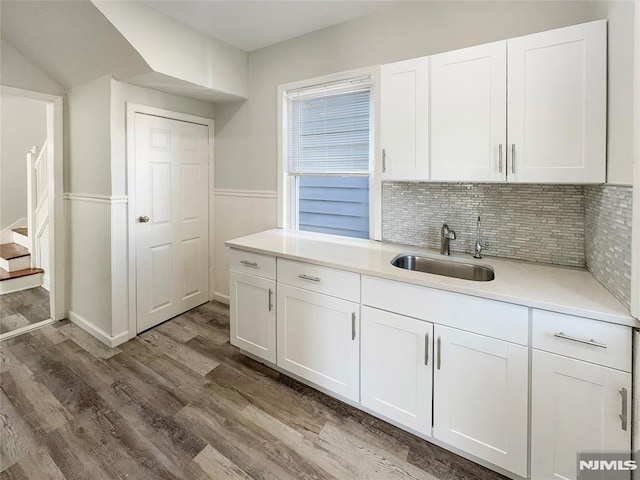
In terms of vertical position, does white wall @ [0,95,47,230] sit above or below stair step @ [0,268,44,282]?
above

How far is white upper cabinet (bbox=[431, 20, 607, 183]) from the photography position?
1.48 m

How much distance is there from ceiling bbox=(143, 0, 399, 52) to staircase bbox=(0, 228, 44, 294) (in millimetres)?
3641

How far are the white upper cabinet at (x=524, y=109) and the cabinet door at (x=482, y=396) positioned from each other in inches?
34.7

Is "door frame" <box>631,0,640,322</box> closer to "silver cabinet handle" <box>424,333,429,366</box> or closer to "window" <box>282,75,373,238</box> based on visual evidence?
"silver cabinet handle" <box>424,333,429,366</box>

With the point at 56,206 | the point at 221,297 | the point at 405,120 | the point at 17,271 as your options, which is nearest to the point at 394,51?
the point at 405,120

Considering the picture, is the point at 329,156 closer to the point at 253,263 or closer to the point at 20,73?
the point at 253,263

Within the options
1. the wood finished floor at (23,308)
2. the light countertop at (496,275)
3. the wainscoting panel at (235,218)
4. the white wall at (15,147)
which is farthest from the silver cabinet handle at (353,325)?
the white wall at (15,147)

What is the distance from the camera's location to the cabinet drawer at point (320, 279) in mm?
1864

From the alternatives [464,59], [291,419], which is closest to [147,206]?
[291,419]

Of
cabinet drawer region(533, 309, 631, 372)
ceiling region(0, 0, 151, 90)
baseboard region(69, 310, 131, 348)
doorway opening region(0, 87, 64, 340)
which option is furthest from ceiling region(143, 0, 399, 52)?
baseboard region(69, 310, 131, 348)

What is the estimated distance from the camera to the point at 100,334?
111 inches

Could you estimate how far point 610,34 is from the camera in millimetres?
1405

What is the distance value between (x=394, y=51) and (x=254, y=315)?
7.13ft

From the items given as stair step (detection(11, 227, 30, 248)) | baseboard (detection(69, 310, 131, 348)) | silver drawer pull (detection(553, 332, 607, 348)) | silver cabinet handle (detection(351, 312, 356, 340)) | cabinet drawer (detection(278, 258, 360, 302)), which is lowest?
baseboard (detection(69, 310, 131, 348))
